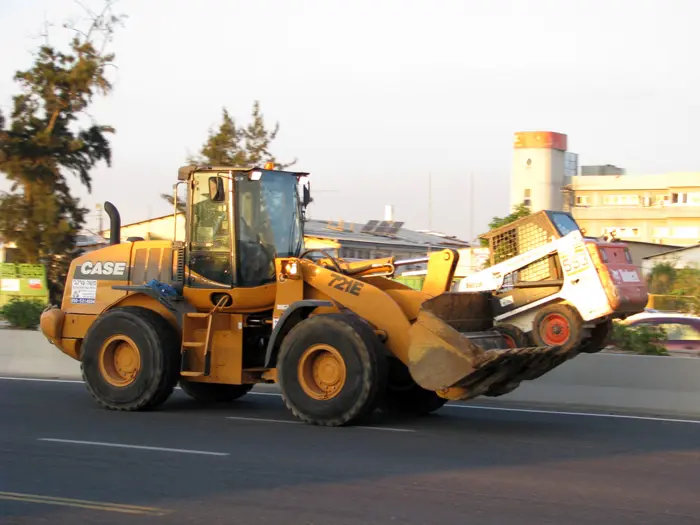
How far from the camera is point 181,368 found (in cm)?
1340

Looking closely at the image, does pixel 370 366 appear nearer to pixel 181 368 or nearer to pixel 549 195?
pixel 181 368

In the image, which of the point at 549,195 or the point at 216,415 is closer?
the point at 216,415

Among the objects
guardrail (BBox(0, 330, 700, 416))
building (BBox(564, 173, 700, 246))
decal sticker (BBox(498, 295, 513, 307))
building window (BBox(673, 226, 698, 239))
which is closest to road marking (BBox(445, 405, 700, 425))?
guardrail (BBox(0, 330, 700, 416))

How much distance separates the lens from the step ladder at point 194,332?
13234 millimetres

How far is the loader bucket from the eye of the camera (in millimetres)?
11258

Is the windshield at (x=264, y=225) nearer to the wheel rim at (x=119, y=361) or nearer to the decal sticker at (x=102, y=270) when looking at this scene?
the wheel rim at (x=119, y=361)

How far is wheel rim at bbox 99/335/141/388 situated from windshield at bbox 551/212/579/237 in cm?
570

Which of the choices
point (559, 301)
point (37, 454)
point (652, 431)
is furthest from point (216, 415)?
point (652, 431)

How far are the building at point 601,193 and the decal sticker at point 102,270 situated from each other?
5724 cm

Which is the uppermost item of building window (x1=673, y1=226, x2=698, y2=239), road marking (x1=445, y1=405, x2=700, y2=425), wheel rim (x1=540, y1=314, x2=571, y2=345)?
building window (x1=673, y1=226, x2=698, y2=239)

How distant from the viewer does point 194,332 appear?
44.1 feet

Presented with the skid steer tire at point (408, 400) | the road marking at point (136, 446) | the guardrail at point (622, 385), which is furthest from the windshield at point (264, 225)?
the guardrail at point (622, 385)

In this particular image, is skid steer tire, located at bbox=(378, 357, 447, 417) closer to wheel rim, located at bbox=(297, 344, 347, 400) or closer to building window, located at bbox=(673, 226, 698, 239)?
wheel rim, located at bbox=(297, 344, 347, 400)

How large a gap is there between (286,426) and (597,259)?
4.14 m
